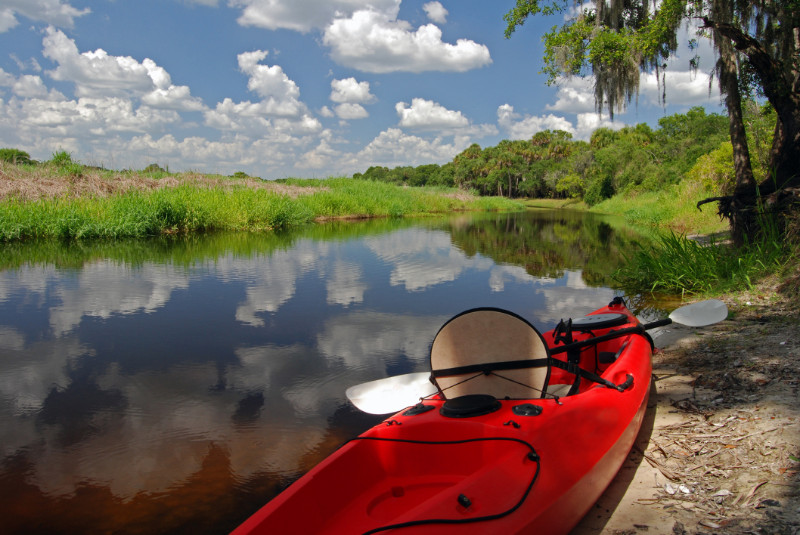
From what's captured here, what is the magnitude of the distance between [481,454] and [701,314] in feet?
10.3

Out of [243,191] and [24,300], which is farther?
[243,191]

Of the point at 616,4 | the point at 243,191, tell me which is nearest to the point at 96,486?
the point at 616,4

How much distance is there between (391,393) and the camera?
131 inches

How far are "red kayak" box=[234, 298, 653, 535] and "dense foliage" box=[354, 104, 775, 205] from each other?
11541mm

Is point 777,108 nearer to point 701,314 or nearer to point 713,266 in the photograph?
point 713,266

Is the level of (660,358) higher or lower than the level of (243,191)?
lower

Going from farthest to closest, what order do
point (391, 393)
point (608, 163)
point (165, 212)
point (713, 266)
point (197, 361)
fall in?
point (608, 163), point (165, 212), point (713, 266), point (197, 361), point (391, 393)

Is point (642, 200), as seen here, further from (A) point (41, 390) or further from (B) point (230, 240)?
(A) point (41, 390)

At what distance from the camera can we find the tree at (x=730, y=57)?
23.8 ft

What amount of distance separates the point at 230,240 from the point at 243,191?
6.04 meters

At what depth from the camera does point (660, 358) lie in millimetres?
4684

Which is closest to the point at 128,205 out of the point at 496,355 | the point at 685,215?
the point at 496,355

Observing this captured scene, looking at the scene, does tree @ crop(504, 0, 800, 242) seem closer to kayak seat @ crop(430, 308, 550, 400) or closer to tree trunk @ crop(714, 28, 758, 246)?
tree trunk @ crop(714, 28, 758, 246)

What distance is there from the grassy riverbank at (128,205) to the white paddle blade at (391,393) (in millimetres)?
13708
